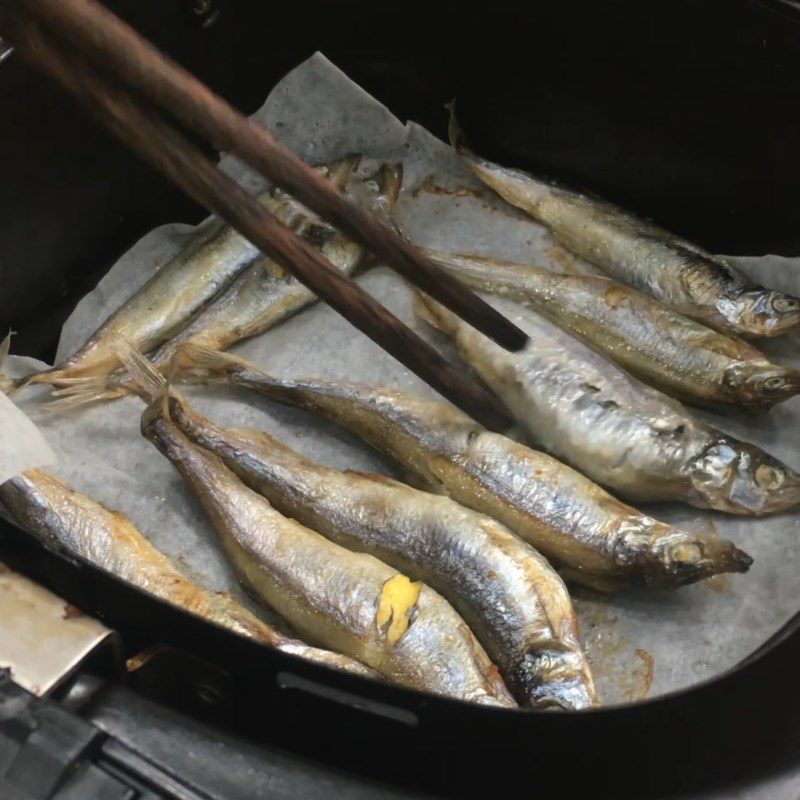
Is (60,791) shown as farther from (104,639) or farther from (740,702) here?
(740,702)

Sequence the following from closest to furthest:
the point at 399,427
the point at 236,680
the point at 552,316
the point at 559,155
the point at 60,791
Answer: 1. the point at 60,791
2. the point at 236,680
3. the point at 399,427
4. the point at 552,316
5. the point at 559,155

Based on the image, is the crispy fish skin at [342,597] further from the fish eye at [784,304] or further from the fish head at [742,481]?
the fish eye at [784,304]

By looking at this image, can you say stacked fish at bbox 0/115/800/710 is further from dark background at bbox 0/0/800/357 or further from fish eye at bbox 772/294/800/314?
dark background at bbox 0/0/800/357

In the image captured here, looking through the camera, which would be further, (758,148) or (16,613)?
(758,148)

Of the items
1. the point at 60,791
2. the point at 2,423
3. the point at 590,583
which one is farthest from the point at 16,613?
the point at 590,583

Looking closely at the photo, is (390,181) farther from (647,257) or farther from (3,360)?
(3,360)

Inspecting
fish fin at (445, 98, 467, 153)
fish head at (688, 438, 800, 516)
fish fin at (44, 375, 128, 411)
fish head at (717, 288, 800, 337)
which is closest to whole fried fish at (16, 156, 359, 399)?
fish fin at (44, 375, 128, 411)

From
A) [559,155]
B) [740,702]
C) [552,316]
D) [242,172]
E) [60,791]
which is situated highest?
[559,155]

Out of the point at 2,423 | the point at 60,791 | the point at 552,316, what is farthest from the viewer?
the point at 552,316
